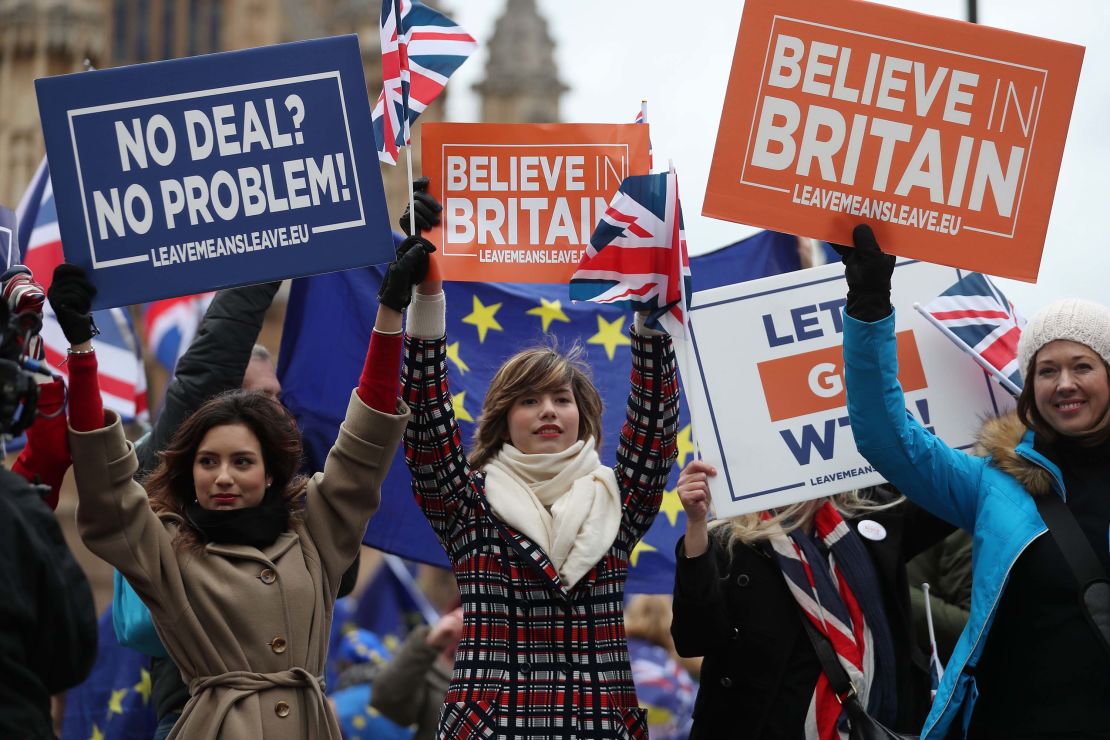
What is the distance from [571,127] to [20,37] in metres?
26.9

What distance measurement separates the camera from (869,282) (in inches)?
163

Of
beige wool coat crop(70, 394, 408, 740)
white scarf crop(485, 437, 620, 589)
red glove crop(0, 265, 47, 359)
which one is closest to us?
red glove crop(0, 265, 47, 359)

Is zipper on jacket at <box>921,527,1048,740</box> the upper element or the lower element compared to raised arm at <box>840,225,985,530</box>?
lower

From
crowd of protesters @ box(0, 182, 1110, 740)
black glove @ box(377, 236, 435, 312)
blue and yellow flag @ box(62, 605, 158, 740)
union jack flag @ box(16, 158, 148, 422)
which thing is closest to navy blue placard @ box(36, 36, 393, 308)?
black glove @ box(377, 236, 435, 312)

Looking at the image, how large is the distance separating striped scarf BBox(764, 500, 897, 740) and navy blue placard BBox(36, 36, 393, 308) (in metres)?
1.44

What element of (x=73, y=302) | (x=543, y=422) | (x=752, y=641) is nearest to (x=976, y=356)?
(x=752, y=641)

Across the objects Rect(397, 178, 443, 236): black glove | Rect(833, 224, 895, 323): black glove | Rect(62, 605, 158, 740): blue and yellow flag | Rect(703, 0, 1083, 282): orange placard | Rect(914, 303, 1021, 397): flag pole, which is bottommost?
Rect(62, 605, 158, 740): blue and yellow flag

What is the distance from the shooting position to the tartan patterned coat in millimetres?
4109

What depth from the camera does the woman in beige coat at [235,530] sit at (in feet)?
12.7

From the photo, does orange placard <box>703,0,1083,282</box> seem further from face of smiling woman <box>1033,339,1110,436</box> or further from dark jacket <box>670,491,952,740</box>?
dark jacket <box>670,491,952,740</box>

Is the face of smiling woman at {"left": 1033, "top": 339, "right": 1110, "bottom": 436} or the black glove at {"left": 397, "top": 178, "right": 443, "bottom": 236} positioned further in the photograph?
the black glove at {"left": 397, "top": 178, "right": 443, "bottom": 236}

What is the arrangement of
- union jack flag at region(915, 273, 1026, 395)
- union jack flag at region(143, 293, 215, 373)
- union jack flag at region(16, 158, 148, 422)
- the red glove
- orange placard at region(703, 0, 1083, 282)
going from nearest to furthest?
the red glove
orange placard at region(703, 0, 1083, 282)
union jack flag at region(915, 273, 1026, 395)
union jack flag at region(16, 158, 148, 422)
union jack flag at region(143, 293, 215, 373)

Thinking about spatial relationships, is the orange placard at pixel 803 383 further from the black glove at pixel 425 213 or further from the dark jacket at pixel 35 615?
the dark jacket at pixel 35 615

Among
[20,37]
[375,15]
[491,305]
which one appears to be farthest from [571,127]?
[375,15]
